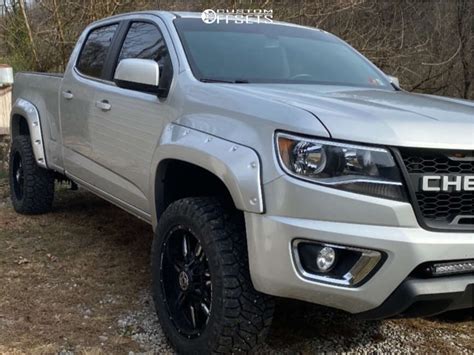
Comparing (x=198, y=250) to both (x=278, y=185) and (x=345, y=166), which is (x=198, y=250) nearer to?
(x=278, y=185)

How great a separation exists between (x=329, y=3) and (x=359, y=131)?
978cm

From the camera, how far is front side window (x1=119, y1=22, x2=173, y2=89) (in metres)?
3.45

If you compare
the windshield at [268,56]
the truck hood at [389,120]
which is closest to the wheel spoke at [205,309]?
the truck hood at [389,120]

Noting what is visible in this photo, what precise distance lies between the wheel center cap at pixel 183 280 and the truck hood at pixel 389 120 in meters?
0.94

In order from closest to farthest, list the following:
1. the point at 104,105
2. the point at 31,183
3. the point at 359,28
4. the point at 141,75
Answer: the point at 141,75 < the point at 104,105 < the point at 31,183 < the point at 359,28

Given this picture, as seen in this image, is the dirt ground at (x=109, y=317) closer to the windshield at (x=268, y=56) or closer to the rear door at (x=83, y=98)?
the rear door at (x=83, y=98)

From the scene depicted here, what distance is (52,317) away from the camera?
11.3ft

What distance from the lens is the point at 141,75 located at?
3.30 metres

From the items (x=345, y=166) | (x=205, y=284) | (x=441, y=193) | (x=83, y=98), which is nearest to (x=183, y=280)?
(x=205, y=284)

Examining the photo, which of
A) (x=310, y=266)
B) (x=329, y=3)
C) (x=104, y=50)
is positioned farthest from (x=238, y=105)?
(x=329, y=3)

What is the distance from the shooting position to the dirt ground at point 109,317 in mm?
3141

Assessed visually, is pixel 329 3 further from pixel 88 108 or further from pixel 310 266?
pixel 310 266

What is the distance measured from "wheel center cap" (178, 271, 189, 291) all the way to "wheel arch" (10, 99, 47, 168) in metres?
2.69

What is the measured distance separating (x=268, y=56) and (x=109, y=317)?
1.82 metres
